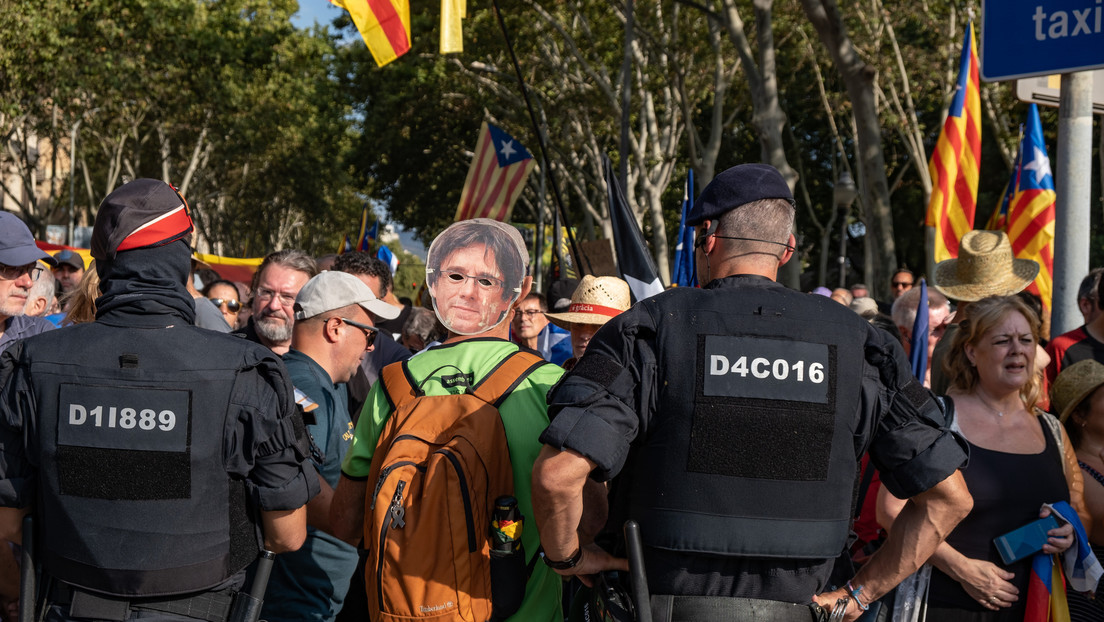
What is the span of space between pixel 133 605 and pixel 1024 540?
2758 millimetres

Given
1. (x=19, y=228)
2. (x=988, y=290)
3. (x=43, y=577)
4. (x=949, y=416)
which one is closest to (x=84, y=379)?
(x=43, y=577)

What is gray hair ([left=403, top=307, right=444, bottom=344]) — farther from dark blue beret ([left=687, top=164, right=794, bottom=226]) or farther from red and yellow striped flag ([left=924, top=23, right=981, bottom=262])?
dark blue beret ([left=687, top=164, right=794, bottom=226])

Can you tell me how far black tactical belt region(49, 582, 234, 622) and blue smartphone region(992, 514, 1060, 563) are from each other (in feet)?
8.14

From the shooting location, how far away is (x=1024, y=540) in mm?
3436

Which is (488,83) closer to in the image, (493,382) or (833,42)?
(833,42)

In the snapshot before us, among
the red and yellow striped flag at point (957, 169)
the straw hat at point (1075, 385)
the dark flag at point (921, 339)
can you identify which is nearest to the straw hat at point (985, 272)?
the dark flag at point (921, 339)

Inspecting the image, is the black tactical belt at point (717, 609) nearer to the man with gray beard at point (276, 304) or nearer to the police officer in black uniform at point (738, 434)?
the police officer in black uniform at point (738, 434)

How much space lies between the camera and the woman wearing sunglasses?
7.17 metres

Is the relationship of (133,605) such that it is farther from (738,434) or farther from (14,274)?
(14,274)

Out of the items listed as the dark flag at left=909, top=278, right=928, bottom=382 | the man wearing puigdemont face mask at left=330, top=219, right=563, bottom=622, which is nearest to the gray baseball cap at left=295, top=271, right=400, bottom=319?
the man wearing puigdemont face mask at left=330, top=219, right=563, bottom=622

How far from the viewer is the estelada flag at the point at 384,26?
310 inches

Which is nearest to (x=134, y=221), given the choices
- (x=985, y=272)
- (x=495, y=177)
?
(x=985, y=272)

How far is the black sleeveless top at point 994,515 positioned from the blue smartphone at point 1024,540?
1.1 inches

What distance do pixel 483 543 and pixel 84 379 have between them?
1055mm
